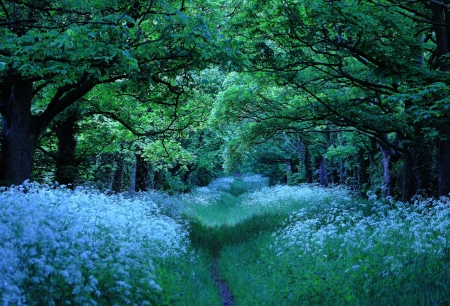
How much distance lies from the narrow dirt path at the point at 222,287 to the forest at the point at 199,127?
0.22 feet

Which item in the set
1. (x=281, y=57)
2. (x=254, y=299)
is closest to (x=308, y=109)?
(x=281, y=57)

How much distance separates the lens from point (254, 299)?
7.77 m

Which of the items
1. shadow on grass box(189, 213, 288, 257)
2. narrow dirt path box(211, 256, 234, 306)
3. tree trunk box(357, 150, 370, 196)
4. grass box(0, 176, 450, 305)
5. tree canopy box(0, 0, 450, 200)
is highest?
tree canopy box(0, 0, 450, 200)

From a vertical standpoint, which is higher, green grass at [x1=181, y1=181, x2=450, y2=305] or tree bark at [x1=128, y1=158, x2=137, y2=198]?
tree bark at [x1=128, y1=158, x2=137, y2=198]

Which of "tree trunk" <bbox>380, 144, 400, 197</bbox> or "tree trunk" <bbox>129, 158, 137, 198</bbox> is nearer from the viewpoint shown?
"tree trunk" <bbox>380, 144, 400, 197</bbox>

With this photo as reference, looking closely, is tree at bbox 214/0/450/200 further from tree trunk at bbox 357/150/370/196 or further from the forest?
tree trunk at bbox 357/150/370/196

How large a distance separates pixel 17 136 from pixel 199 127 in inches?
288

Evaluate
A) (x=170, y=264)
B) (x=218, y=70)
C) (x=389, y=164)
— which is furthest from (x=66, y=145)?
(x=389, y=164)

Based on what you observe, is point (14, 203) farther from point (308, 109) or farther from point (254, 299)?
point (308, 109)

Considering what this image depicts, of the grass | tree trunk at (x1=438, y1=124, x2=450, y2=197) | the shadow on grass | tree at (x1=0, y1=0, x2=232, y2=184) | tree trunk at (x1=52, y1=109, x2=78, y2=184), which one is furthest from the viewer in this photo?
tree trunk at (x1=52, y1=109, x2=78, y2=184)

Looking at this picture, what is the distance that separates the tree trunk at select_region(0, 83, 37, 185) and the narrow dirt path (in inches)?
243

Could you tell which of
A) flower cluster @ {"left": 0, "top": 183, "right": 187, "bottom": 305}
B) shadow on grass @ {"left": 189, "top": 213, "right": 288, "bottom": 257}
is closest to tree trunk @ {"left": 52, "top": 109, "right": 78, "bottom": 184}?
shadow on grass @ {"left": 189, "top": 213, "right": 288, "bottom": 257}

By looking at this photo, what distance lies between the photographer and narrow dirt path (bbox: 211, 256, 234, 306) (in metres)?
8.37

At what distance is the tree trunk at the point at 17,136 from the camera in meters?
10.7
